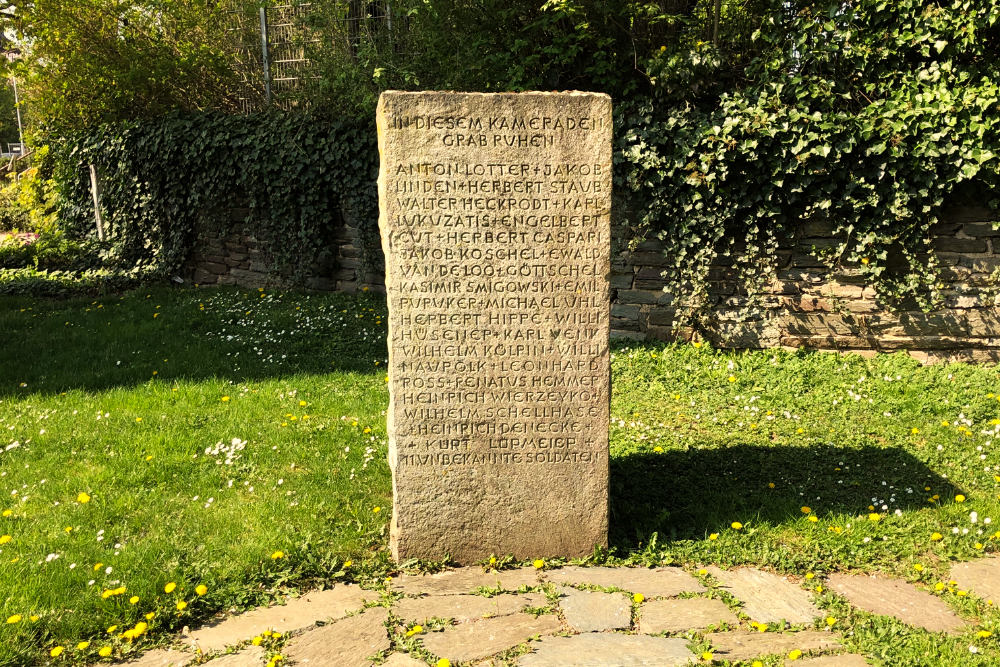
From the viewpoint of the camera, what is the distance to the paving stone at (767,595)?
2.96 meters

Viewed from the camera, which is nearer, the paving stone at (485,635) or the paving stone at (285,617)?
the paving stone at (485,635)

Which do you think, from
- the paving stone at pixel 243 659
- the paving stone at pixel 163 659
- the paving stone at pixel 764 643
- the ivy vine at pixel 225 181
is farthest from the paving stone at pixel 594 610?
the ivy vine at pixel 225 181

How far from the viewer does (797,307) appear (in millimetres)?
6480

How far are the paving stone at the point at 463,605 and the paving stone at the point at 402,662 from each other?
0.79 ft

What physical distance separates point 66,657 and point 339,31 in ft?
25.1

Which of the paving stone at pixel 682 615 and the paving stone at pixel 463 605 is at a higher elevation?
the paving stone at pixel 463 605

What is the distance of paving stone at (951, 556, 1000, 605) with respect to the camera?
3115mm

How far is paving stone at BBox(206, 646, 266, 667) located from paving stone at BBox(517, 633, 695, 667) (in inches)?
34.7

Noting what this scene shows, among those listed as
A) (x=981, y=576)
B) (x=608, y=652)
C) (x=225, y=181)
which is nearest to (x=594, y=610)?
(x=608, y=652)

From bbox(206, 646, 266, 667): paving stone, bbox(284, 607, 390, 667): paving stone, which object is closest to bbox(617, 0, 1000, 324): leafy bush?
bbox(284, 607, 390, 667): paving stone

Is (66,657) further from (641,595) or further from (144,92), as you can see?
(144,92)

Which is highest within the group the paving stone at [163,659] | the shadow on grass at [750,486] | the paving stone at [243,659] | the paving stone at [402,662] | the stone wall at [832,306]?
the stone wall at [832,306]

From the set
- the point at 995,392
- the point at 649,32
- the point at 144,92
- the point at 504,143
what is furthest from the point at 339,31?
the point at 995,392

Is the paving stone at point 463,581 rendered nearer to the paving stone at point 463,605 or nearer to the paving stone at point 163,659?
the paving stone at point 463,605
